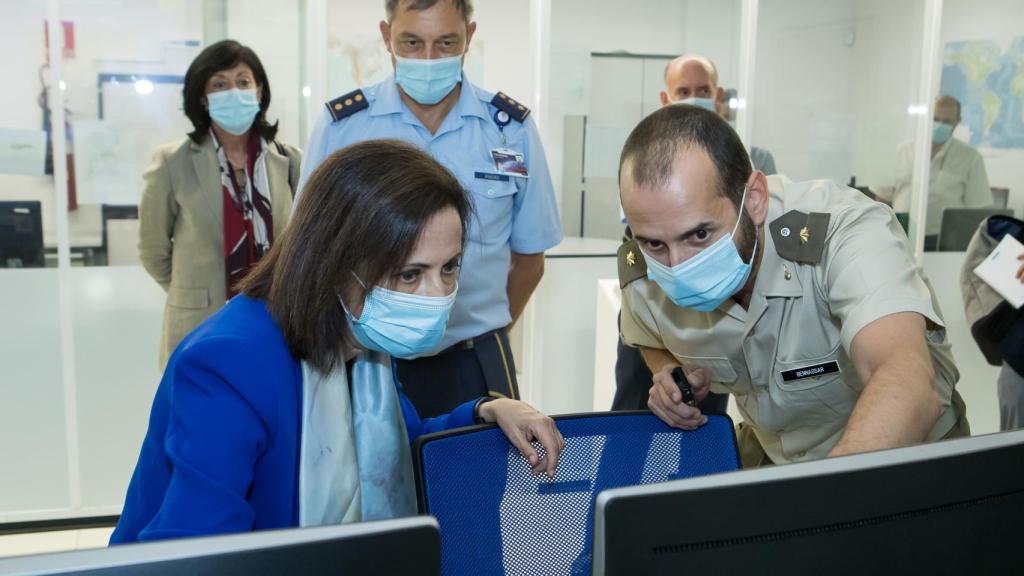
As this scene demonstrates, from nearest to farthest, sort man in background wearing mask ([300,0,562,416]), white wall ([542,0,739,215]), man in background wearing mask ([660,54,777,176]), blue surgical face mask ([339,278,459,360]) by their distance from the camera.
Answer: blue surgical face mask ([339,278,459,360]), man in background wearing mask ([300,0,562,416]), man in background wearing mask ([660,54,777,176]), white wall ([542,0,739,215])

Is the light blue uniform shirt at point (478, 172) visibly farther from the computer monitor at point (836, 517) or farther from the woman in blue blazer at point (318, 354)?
the computer monitor at point (836, 517)

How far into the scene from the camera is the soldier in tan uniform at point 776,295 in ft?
4.36

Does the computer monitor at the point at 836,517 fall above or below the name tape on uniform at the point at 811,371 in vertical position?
above

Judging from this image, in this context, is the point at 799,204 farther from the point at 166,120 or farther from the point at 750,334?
the point at 166,120

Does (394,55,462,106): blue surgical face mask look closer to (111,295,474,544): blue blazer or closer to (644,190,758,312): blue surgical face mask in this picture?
(644,190,758,312): blue surgical face mask

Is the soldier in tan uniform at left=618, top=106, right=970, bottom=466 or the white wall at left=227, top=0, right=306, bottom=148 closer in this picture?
the soldier in tan uniform at left=618, top=106, right=970, bottom=466

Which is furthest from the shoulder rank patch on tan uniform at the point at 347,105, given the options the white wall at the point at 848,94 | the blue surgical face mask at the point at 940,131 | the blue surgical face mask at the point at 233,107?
the blue surgical face mask at the point at 940,131

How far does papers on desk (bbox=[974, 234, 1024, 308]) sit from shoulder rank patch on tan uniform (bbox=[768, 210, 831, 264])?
1.46 meters

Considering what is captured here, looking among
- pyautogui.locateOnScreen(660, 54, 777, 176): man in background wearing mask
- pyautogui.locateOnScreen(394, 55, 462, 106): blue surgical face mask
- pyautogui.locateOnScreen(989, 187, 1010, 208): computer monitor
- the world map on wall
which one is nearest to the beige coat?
pyautogui.locateOnScreen(394, 55, 462, 106): blue surgical face mask

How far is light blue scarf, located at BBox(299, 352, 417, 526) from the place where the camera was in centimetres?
124

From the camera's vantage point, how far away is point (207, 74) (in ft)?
9.86

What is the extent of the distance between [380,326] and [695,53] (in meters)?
3.26

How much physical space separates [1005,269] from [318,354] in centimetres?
228

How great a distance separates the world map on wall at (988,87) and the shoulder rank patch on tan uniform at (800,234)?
3.27 m
